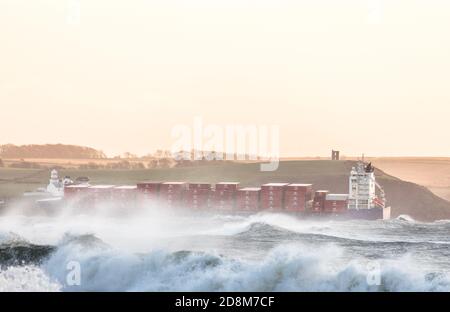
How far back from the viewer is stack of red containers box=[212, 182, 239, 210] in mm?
31438

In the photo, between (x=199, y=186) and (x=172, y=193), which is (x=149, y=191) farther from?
(x=199, y=186)

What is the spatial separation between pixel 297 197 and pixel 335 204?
1445mm

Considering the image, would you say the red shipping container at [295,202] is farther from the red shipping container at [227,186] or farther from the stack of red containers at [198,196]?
the stack of red containers at [198,196]

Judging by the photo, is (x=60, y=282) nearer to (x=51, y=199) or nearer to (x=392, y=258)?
(x=392, y=258)

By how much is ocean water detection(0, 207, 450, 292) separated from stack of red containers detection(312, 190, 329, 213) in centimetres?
73

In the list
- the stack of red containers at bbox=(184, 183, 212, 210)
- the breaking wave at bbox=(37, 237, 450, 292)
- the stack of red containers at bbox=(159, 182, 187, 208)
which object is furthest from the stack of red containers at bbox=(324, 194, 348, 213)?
the breaking wave at bbox=(37, 237, 450, 292)

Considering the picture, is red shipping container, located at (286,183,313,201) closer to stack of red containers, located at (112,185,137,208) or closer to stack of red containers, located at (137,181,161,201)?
stack of red containers, located at (137,181,161,201)

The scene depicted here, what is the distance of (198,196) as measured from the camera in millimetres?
31844

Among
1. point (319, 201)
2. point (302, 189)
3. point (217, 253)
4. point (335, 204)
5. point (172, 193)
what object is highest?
point (302, 189)

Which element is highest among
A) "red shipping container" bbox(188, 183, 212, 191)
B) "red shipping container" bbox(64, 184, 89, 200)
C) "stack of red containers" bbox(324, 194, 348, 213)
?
"red shipping container" bbox(188, 183, 212, 191)

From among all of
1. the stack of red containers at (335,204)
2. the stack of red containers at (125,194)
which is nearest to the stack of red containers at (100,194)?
the stack of red containers at (125,194)

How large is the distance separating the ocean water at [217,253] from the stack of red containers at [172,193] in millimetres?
607

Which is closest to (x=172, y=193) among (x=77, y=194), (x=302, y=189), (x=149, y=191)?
(x=149, y=191)
